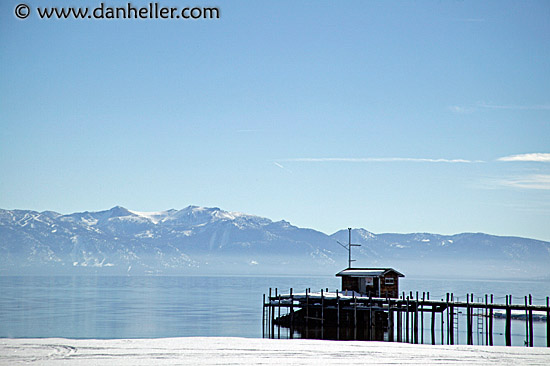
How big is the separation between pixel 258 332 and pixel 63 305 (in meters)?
55.4

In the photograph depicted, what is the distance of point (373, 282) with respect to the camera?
6606 cm

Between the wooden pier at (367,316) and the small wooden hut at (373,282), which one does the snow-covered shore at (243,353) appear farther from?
the small wooden hut at (373,282)

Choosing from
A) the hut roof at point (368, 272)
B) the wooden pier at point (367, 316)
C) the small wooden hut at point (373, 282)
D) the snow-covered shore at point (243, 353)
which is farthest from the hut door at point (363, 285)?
the snow-covered shore at point (243, 353)

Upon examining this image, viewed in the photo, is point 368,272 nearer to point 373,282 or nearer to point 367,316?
point 373,282

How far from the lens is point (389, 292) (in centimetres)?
6594

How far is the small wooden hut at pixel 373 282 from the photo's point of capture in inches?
2576

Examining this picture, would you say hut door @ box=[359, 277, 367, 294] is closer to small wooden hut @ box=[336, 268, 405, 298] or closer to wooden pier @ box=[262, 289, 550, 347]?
small wooden hut @ box=[336, 268, 405, 298]

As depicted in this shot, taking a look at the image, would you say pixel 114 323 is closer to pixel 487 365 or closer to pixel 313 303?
pixel 313 303

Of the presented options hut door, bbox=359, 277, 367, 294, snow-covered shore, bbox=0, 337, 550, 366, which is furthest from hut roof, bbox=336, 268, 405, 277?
snow-covered shore, bbox=0, 337, 550, 366

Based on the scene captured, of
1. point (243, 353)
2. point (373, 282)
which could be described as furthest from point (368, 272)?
point (243, 353)

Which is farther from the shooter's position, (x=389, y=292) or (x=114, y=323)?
(x=114, y=323)

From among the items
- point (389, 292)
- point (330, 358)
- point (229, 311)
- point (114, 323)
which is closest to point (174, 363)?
point (330, 358)

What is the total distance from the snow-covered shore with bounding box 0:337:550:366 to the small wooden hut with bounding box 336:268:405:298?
26.1 m

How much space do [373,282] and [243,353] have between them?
3423 cm
